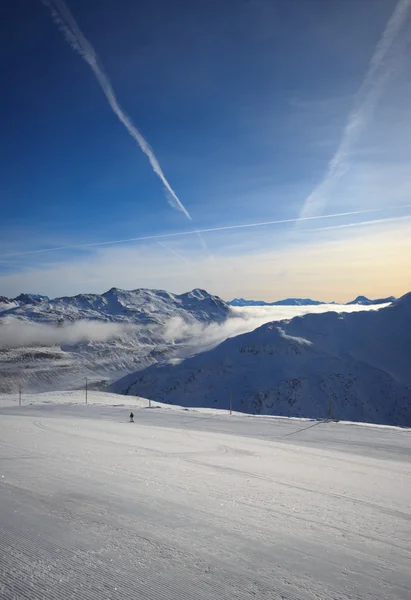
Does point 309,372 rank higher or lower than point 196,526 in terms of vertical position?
lower

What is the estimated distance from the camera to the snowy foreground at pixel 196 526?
511 centimetres

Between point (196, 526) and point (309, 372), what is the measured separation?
398 ft

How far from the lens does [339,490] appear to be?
10.5 meters

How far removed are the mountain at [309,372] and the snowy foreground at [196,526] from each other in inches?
3798

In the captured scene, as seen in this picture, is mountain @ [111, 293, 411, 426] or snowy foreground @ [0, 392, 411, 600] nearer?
snowy foreground @ [0, 392, 411, 600]

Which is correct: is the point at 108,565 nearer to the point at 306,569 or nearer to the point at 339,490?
the point at 306,569

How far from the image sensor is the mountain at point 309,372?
356ft

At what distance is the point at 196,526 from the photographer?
23.1ft

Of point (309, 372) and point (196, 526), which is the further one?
point (309, 372)

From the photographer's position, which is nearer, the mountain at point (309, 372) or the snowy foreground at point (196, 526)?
the snowy foreground at point (196, 526)

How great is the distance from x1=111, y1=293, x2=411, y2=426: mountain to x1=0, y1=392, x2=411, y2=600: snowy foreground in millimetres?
96457

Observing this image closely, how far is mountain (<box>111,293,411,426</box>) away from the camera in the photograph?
108 metres

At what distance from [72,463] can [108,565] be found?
694 centimetres

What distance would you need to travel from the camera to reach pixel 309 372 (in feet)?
400
